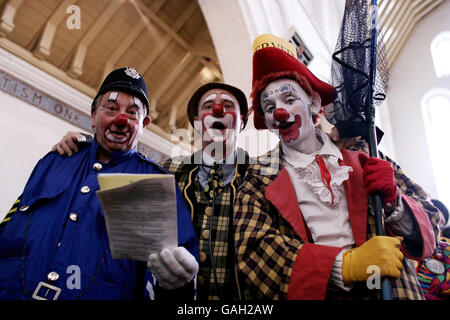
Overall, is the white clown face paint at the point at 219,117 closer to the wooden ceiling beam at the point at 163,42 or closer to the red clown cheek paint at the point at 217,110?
the red clown cheek paint at the point at 217,110

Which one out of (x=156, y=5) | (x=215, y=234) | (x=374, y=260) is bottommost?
(x=374, y=260)

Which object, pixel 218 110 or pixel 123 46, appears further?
pixel 123 46

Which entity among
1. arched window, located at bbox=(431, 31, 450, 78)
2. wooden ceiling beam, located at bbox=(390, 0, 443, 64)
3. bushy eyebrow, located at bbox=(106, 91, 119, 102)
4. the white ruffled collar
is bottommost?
the white ruffled collar

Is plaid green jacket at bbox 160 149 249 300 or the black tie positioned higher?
the black tie

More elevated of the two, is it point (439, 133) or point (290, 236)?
point (439, 133)

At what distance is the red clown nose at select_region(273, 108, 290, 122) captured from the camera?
4.58ft

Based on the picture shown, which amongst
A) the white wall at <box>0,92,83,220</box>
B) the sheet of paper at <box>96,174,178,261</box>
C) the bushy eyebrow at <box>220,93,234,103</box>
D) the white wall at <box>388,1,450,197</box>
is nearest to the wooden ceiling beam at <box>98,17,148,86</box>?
the white wall at <box>0,92,83,220</box>

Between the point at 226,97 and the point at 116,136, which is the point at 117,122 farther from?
the point at 226,97

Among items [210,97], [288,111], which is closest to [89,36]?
[210,97]

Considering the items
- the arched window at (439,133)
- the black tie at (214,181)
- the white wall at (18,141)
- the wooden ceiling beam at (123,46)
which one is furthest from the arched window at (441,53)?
the white wall at (18,141)

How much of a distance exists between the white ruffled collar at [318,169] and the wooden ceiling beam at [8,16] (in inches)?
151

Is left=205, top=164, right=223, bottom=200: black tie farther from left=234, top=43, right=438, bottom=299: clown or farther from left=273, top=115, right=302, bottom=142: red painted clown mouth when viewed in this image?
left=273, top=115, right=302, bottom=142: red painted clown mouth

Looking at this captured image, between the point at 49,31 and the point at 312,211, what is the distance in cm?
417

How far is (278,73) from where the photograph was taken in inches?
59.8
